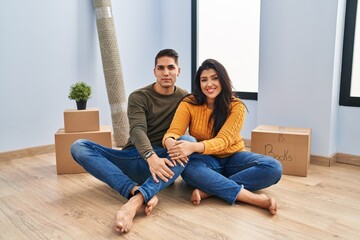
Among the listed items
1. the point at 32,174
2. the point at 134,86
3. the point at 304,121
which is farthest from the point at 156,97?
the point at 134,86

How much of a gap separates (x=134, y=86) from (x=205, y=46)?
2.75 ft

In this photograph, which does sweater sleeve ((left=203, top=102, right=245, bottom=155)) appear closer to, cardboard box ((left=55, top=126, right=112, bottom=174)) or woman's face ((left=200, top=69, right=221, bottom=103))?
woman's face ((left=200, top=69, right=221, bottom=103))

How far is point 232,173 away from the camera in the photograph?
5.80ft

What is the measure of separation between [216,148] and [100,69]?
5.78 ft

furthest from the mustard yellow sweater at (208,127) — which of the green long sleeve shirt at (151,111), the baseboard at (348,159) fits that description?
the baseboard at (348,159)

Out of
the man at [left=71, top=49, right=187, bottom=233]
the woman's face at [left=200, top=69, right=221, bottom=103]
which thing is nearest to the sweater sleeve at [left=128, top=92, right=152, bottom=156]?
the man at [left=71, top=49, right=187, bottom=233]

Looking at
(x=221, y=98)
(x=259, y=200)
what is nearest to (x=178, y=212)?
(x=259, y=200)

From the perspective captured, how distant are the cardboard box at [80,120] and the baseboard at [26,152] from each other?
668mm

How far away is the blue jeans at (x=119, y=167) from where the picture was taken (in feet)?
5.05

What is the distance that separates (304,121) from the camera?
2377 millimetres

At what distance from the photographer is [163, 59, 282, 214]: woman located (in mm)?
1573

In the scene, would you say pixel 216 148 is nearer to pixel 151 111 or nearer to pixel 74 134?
pixel 151 111

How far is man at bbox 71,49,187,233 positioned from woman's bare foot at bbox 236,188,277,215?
334 millimetres

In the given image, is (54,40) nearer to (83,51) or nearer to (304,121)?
(83,51)
